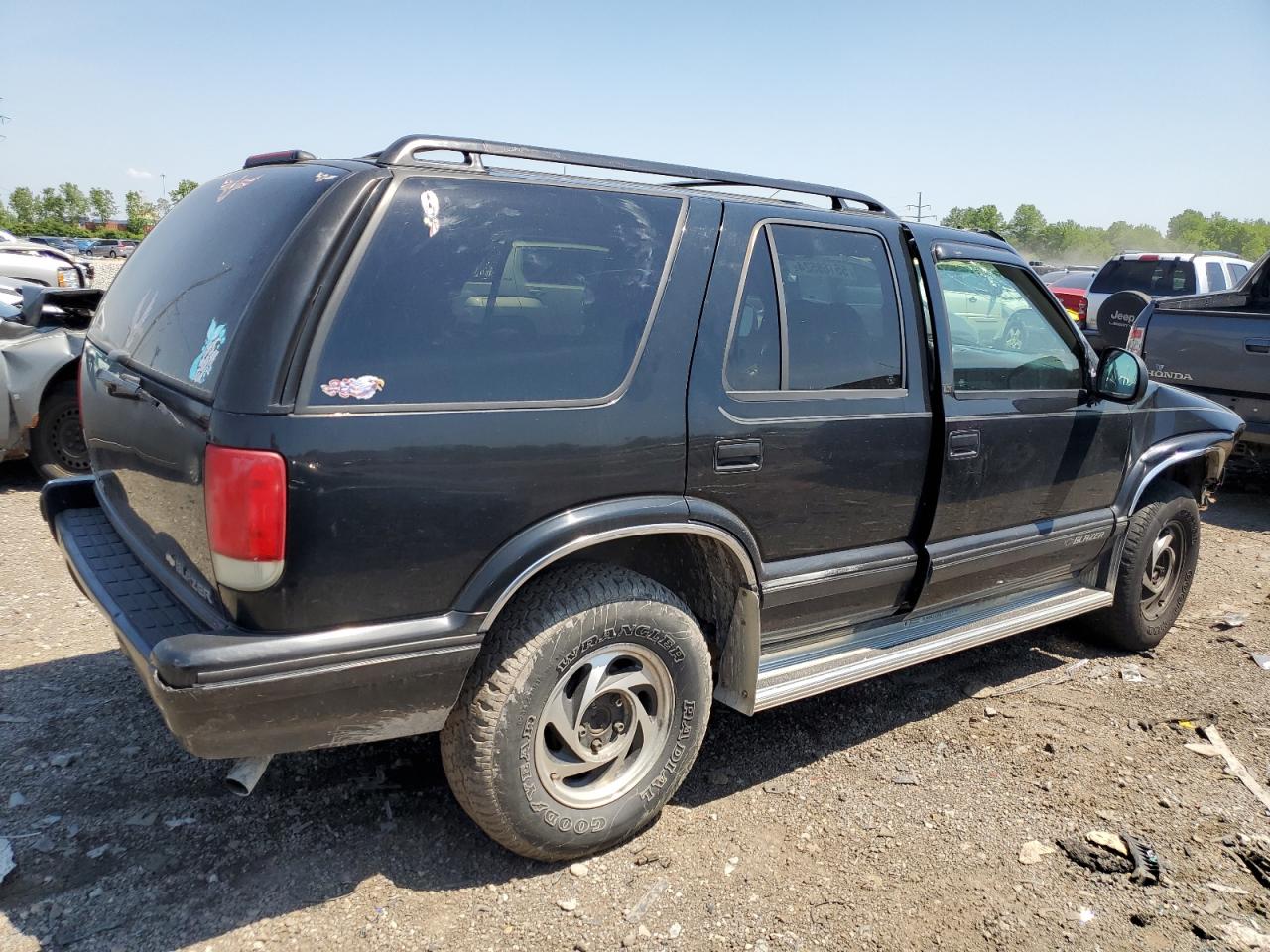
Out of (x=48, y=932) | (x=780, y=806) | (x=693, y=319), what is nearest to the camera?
(x=48, y=932)

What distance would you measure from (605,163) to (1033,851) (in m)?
2.59

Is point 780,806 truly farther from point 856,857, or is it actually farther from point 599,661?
point 599,661

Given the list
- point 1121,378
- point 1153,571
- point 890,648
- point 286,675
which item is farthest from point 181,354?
point 1153,571

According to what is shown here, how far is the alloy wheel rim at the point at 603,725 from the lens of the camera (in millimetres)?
2713

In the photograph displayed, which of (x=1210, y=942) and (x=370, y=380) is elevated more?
(x=370, y=380)

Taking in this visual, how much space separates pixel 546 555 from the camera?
253 cm

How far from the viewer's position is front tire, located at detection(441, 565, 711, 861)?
8.41ft

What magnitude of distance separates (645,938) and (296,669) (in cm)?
120

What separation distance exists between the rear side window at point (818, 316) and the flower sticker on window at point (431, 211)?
0.97 metres

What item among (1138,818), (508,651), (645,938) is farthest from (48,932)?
(1138,818)

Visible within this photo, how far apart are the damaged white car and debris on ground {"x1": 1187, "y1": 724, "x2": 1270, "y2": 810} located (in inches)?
251

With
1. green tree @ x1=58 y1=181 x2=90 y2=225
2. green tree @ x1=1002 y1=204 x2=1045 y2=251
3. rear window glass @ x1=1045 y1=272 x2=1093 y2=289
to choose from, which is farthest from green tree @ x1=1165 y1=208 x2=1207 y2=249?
green tree @ x1=58 y1=181 x2=90 y2=225

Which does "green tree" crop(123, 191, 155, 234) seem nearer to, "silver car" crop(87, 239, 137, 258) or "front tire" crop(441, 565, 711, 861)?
"silver car" crop(87, 239, 137, 258)

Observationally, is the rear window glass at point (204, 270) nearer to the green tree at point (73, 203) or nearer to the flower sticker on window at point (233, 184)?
the flower sticker on window at point (233, 184)
